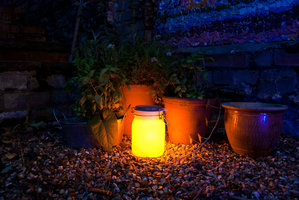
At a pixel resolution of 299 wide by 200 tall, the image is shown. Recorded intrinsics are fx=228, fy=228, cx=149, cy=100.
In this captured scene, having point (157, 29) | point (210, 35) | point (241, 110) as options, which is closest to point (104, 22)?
point (157, 29)

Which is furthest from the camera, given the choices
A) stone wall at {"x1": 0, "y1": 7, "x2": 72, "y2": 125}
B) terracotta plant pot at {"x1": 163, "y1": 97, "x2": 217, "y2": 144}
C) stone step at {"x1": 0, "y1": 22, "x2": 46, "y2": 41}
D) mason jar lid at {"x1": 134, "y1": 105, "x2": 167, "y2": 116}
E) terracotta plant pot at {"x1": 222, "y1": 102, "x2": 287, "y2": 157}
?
stone step at {"x1": 0, "y1": 22, "x2": 46, "y2": 41}

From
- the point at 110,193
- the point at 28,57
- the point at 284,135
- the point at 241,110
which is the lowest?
the point at 110,193

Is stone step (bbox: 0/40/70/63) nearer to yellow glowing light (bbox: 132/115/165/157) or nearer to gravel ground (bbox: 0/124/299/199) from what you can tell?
gravel ground (bbox: 0/124/299/199)

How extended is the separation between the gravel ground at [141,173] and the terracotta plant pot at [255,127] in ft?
0.33

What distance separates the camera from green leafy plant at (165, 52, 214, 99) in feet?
6.83

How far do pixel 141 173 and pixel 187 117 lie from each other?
700 millimetres

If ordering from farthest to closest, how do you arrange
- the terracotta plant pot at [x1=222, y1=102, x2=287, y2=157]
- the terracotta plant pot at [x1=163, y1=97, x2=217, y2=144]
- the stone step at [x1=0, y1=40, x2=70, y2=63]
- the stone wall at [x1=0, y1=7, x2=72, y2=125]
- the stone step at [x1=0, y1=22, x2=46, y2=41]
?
the stone step at [x1=0, y1=22, x2=46, y2=41] → the stone step at [x1=0, y1=40, x2=70, y2=63] → the stone wall at [x1=0, y1=7, x2=72, y2=125] → the terracotta plant pot at [x1=163, y1=97, x2=217, y2=144] → the terracotta plant pot at [x1=222, y1=102, x2=287, y2=157]

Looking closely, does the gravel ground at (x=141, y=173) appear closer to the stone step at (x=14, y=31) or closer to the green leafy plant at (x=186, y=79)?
the green leafy plant at (x=186, y=79)

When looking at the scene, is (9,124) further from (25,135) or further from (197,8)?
(197,8)

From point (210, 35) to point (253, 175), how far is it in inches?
64.7

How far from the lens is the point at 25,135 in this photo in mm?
2260

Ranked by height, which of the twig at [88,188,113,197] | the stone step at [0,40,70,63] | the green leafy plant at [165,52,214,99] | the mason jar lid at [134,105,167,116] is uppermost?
the stone step at [0,40,70,63]

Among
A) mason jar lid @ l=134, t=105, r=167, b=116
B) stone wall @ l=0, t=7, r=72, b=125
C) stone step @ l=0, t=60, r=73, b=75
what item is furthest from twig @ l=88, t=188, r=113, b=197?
stone step @ l=0, t=60, r=73, b=75

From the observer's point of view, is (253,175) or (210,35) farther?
(210,35)
